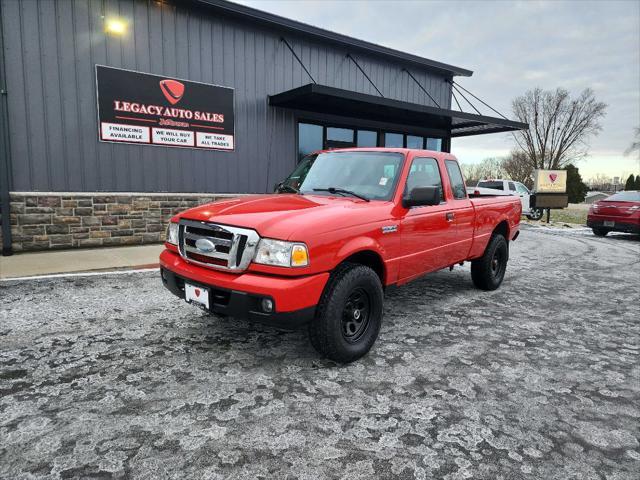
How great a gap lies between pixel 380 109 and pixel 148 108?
21.6ft

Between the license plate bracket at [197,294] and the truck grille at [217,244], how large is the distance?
0.64 ft

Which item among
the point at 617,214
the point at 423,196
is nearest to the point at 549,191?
the point at 617,214

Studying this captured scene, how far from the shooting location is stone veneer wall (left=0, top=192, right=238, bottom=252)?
779 cm

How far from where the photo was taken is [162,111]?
367 inches

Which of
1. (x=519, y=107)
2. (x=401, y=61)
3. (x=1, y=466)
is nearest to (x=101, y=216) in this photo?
(x=1, y=466)

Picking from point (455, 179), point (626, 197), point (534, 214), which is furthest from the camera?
point (534, 214)

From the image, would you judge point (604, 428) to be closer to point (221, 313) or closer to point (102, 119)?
point (221, 313)

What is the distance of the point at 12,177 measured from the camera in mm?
7672

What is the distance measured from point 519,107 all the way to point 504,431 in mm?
48008

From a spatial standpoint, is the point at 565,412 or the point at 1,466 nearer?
the point at 1,466

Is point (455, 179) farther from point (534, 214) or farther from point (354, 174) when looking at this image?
point (534, 214)

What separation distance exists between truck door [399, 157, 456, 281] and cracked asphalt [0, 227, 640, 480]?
0.67 meters

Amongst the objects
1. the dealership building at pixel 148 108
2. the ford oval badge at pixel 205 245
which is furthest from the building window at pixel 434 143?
the ford oval badge at pixel 205 245

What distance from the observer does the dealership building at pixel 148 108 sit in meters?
7.73
